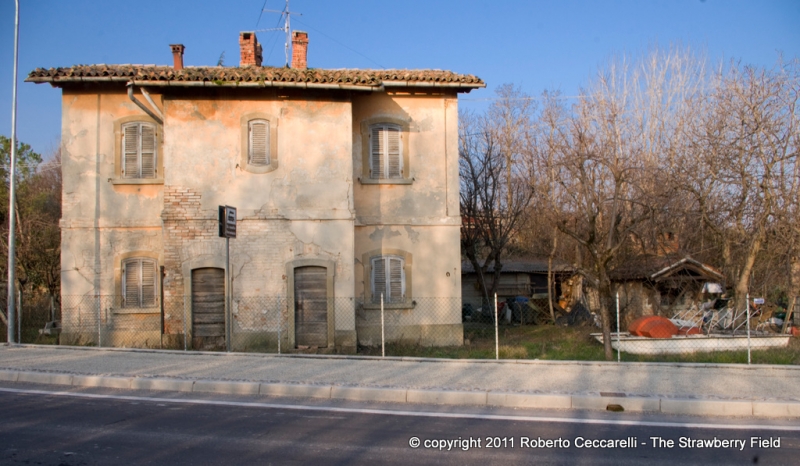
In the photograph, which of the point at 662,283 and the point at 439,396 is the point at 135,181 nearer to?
the point at 439,396

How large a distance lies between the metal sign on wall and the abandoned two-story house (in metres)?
2.36

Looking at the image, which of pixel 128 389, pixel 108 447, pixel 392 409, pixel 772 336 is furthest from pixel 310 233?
pixel 772 336

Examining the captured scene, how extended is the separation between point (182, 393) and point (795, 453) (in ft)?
25.7

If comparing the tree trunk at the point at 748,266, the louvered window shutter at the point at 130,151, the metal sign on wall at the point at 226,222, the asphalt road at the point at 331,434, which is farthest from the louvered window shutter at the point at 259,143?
the tree trunk at the point at 748,266

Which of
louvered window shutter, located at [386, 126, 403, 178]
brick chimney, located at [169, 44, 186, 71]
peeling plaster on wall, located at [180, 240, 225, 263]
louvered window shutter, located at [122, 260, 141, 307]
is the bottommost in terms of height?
louvered window shutter, located at [122, 260, 141, 307]

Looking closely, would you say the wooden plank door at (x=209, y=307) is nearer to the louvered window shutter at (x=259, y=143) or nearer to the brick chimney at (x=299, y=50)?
the louvered window shutter at (x=259, y=143)

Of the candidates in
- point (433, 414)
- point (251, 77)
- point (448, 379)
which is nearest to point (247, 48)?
point (251, 77)

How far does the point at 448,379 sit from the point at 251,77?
29.2 ft

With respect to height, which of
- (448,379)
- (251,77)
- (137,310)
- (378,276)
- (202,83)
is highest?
(251,77)

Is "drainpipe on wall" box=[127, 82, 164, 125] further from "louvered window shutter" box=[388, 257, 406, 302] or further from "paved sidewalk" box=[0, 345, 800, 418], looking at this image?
"louvered window shutter" box=[388, 257, 406, 302]

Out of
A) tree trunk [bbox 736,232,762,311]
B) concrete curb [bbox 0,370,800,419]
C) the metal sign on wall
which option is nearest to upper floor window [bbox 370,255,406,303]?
the metal sign on wall

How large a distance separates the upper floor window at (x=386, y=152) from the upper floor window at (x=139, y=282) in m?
6.20

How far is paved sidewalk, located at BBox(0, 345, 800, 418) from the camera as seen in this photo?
873 centimetres

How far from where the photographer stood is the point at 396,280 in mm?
16938
